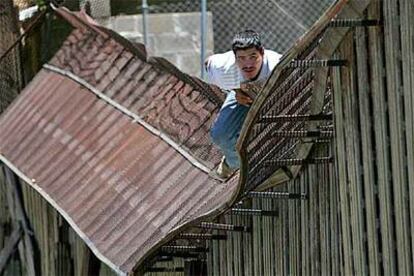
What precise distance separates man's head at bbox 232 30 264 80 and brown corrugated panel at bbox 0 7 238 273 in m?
0.64

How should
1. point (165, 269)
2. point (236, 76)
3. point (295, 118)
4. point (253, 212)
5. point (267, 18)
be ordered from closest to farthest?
point (295, 118)
point (253, 212)
point (236, 76)
point (165, 269)
point (267, 18)

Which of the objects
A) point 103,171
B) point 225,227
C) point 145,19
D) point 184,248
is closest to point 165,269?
point 184,248

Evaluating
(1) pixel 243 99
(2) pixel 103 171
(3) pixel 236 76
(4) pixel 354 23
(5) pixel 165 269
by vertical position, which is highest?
(4) pixel 354 23

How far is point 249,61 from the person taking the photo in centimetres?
564

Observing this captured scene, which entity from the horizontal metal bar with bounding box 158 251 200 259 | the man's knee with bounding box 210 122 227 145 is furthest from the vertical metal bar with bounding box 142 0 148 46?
the man's knee with bounding box 210 122 227 145

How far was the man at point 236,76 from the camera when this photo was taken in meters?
5.60

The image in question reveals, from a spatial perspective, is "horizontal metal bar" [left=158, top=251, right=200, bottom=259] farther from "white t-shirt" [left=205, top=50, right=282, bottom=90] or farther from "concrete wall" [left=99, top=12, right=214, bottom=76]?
"concrete wall" [left=99, top=12, right=214, bottom=76]

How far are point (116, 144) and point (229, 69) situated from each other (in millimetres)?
2178

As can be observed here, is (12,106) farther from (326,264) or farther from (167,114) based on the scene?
(326,264)

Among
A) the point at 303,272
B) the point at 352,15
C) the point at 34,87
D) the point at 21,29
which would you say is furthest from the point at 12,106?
the point at 352,15

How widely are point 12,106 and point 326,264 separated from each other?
5.50 meters

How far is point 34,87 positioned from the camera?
10.0 m

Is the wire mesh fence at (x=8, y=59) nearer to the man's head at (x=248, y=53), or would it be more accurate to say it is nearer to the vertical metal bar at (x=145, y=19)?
the vertical metal bar at (x=145, y=19)

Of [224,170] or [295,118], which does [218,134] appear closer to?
[224,170]
